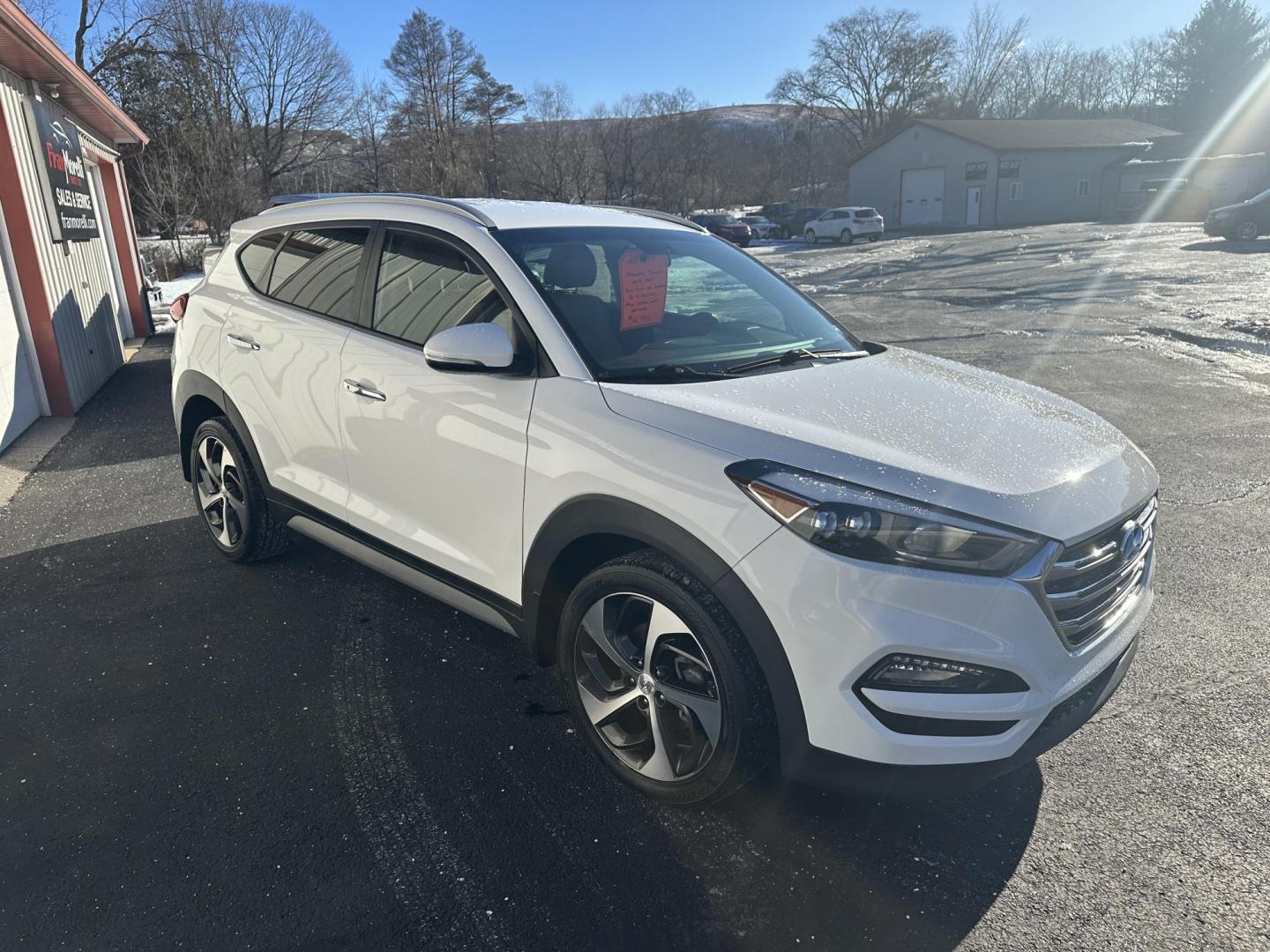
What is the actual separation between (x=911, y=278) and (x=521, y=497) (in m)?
20.6

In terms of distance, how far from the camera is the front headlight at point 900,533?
2.14 metres

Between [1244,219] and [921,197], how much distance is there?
26.6 m

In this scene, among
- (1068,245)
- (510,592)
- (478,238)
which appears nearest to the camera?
(510,592)

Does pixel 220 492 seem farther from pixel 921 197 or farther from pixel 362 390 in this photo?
pixel 921 197

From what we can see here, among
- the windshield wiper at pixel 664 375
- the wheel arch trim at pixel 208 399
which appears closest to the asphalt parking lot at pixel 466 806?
the wheel arch trim at pixel 208 399

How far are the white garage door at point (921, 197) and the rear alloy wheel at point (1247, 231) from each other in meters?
24.8

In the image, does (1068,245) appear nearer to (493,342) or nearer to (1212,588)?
(1212,588)

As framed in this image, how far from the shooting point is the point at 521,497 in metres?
2.86

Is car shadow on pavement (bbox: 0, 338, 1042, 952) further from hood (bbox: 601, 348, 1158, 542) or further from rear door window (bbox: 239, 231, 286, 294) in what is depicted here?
rear door window (bbox: 239, 231, 286, 294)

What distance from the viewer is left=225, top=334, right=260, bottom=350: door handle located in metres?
4.08

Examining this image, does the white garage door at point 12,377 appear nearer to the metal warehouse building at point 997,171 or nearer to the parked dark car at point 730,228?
the parked dark car at point 730,228

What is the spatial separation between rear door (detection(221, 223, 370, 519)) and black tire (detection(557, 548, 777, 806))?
1.58 m

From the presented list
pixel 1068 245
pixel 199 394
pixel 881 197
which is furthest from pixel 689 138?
pixel 199 394

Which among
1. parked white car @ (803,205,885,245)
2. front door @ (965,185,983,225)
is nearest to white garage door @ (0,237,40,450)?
parked white car @ (803,205,885,245)
